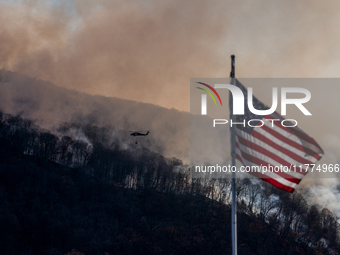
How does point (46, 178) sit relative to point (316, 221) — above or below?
above

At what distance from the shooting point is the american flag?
14.6 meters

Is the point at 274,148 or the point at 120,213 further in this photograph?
the point at 120,213

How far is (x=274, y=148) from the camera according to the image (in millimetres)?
15289

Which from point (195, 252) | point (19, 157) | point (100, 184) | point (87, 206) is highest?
point (19, 157)

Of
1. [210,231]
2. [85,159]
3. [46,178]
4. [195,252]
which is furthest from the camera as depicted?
[85,159]

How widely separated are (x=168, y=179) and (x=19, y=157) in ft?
216

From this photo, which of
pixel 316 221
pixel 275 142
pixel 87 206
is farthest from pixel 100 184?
pixel 275 142

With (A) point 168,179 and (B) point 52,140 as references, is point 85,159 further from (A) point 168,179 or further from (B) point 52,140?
(A) point 168,179

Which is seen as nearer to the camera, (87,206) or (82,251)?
(82,251)

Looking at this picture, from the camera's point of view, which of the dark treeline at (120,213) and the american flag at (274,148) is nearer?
the american flag at (274,148)

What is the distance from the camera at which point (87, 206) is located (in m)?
108

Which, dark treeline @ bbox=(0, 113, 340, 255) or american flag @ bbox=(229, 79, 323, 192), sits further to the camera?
dark treeline @ bbox=(0, 113, 340, 255)

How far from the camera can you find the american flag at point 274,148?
48.0 ft

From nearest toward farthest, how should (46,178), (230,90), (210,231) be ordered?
(230,90) → (210,231) → (46,178)
